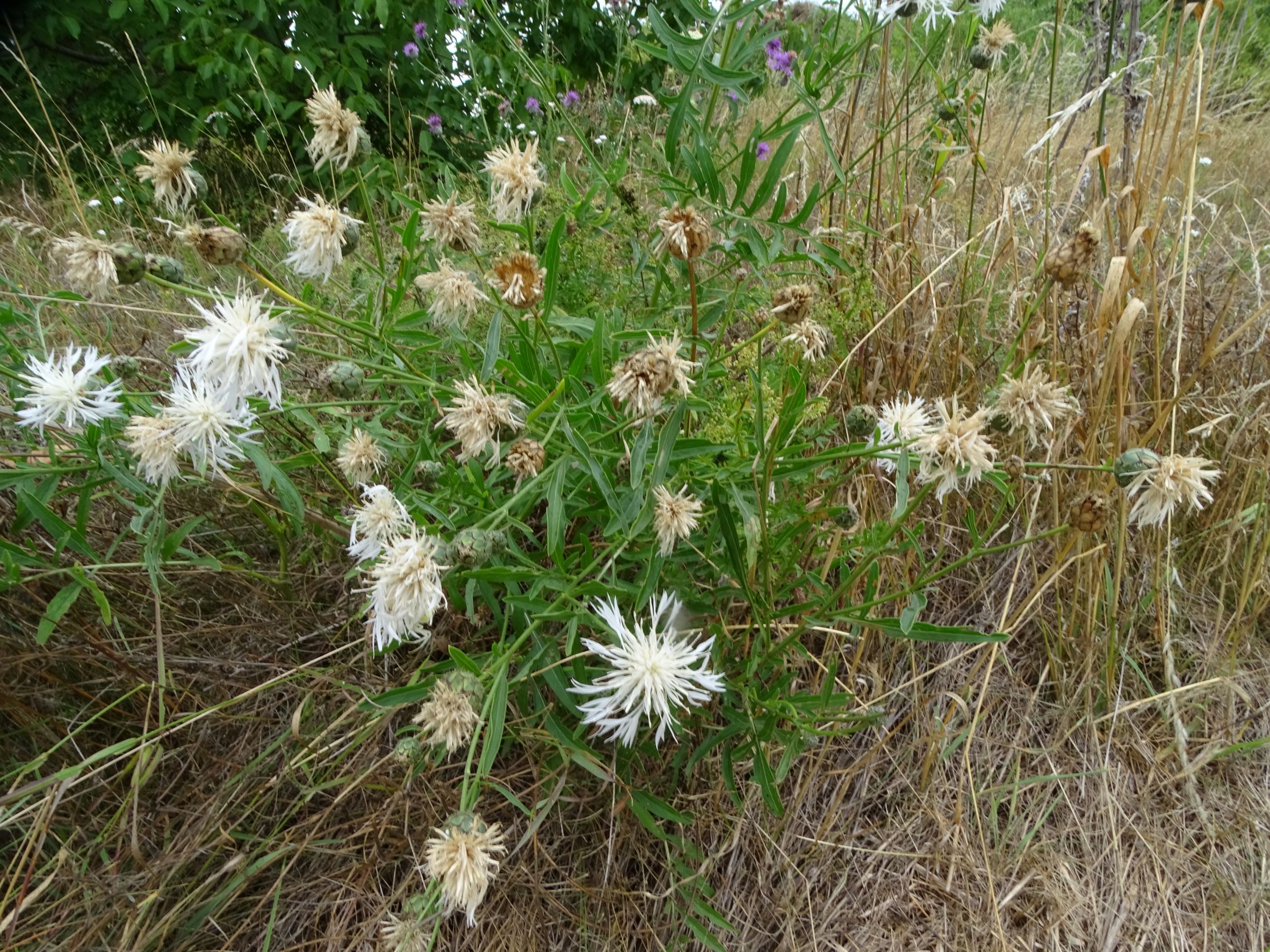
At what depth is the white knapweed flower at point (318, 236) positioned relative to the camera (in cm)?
111

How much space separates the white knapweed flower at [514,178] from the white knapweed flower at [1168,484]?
2.99ft

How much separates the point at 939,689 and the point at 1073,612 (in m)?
0.30

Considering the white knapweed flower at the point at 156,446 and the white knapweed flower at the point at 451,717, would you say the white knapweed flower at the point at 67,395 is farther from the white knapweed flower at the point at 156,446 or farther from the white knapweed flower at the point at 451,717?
the white knapweed flower at the point at 451,717

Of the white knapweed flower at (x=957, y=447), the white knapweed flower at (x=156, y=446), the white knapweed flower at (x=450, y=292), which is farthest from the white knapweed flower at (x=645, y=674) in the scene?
the white knapweed flower at (x=156, y=446)

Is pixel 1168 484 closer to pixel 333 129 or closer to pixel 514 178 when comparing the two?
pixel 514 178

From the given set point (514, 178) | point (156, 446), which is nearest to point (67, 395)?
point (156, 446)

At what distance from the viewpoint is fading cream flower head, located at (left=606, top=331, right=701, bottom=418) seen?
0.96m

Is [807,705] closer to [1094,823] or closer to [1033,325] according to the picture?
[1094,823]

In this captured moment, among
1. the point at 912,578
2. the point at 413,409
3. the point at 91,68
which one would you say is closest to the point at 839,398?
the point at 912,578

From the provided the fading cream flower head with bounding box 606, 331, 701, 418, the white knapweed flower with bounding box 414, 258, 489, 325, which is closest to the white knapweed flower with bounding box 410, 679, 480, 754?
the fading cream flower head with bounding box 606, 331, 701, 418

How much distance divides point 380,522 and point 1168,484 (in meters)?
0.99

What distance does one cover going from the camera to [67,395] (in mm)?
1102

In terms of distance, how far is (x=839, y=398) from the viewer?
178 centimetres

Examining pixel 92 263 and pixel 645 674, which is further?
pixel 92 263
